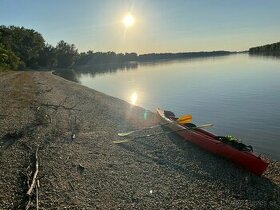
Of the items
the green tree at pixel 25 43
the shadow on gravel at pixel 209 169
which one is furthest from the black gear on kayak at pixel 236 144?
the green tree at pixel 25 43

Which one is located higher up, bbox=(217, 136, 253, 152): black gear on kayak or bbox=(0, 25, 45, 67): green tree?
bbox=(0, 25, 45, 67): green tree

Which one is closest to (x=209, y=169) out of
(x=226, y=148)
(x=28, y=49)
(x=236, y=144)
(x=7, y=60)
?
(x=226, y=148)

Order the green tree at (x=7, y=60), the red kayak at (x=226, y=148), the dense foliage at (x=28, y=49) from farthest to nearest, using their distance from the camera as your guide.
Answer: the dense foliage at (x=28, y=49) < the green tree at (x=7, y=60) < the red kayak at (x=226, y=148)

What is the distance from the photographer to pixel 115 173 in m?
14.7

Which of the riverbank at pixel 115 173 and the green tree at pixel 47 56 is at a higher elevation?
the green tree at pixel 47 56

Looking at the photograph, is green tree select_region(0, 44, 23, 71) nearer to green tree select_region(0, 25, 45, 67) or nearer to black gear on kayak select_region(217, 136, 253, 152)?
green tree select_region(0, 25, 45, 67)

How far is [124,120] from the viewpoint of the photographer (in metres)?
26.0

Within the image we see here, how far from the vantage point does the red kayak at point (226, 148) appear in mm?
15297

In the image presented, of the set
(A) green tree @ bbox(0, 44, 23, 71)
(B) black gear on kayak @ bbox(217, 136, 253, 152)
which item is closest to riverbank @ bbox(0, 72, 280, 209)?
(B) black gear on kayak @ bbox(217, 136, 253, 152)

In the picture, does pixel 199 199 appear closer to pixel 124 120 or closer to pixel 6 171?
pixel 6 171

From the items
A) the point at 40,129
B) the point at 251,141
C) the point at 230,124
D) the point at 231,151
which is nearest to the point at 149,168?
the point at 231,151

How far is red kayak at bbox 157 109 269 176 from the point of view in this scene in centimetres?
1530

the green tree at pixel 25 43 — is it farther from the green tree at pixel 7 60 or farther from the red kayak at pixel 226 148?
the red kayak at pixel 226 148

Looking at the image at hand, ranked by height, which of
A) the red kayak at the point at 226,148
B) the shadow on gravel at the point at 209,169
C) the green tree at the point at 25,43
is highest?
the green tree at the point at 25,43
